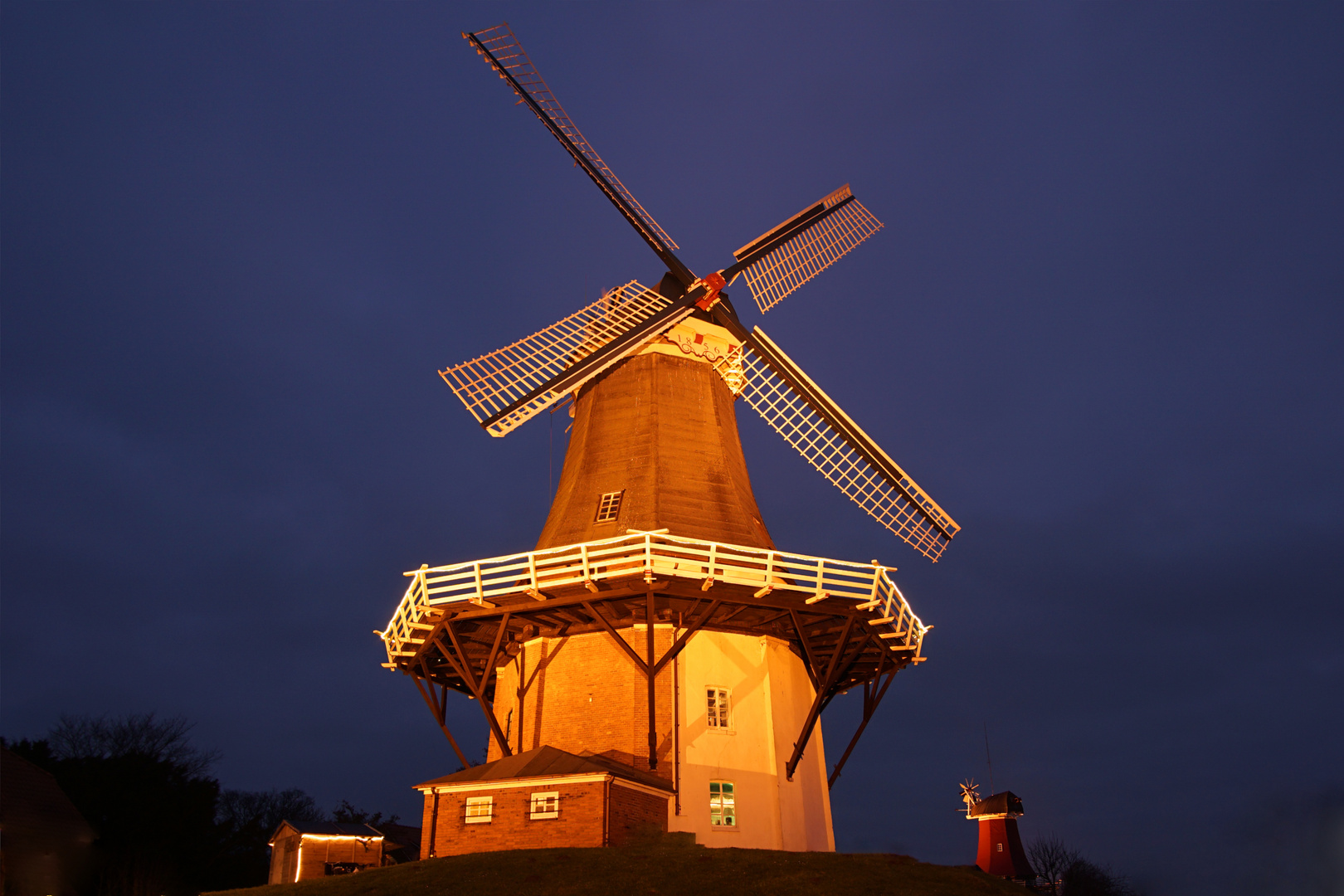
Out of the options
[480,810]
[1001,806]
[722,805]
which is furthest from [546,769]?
[1001,806]

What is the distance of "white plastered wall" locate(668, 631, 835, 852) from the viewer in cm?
1789

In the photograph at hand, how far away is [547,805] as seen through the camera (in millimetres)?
15977

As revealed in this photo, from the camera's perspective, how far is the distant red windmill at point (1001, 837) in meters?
39.4

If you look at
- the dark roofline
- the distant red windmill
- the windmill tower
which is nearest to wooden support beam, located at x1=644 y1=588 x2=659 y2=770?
the windmill tower

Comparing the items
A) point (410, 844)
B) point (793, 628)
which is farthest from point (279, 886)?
point (410, 844)

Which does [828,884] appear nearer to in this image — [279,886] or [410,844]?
[279,886]

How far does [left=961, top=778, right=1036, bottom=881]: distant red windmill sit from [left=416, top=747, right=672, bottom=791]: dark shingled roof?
28.5 metres

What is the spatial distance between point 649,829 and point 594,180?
16.8m

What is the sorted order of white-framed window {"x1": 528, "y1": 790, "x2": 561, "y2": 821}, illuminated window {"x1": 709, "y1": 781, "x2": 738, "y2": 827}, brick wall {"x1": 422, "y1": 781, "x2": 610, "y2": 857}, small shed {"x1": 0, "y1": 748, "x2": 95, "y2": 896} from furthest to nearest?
small shed {"x1": 0, "y1": 748, "x2": 95, "y2": 896} < illuminated window {"x1": 709, "y1": 781, "x2": 738, "y2": 827} < white-framed window {"x1": 528, "y1": 790, "x2": 561, "y2": 821} < brick wall {"x1": 422, "y1": 781, "x2": 610, "y2": 857}

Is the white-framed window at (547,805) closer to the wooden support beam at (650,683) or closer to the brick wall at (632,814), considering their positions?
the brick wall at (632,814)

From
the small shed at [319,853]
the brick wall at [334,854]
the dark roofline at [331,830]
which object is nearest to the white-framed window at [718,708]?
the brick wall at [334,854]

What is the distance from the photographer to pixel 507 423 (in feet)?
71.4

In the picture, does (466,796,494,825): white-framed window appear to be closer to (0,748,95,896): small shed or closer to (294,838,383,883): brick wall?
(294,838,383,883): brick wall

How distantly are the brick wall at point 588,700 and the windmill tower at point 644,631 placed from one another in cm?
4
